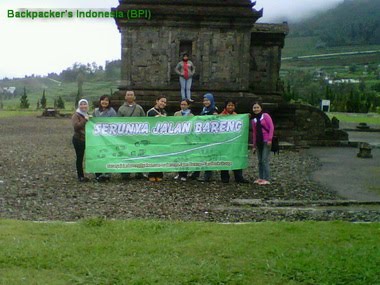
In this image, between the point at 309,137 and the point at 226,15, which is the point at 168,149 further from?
the point at 309,137

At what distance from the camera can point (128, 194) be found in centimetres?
1055

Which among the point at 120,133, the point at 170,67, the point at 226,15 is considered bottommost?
the point at 120,133

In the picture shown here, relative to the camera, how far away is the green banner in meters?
12.3

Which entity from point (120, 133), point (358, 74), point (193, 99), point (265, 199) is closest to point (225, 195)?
point (265, 199)

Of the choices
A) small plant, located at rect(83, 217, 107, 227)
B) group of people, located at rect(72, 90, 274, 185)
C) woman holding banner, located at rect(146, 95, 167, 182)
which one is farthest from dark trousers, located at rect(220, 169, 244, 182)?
small plant, located at rect(83, 217, 107, 227)

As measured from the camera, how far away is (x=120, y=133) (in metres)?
12.5

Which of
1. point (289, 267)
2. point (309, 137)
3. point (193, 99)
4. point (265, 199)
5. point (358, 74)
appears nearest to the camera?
point (289, 267)

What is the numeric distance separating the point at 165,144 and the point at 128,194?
2.28 m

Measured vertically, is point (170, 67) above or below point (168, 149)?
above

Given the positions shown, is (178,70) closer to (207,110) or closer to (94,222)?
(207,110)

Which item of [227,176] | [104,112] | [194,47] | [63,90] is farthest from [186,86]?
[63,90]

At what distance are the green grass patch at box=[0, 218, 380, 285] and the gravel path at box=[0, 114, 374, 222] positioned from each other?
1.28m

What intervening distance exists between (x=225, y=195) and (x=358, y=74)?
150771 mm

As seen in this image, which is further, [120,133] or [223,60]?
[223,60]
